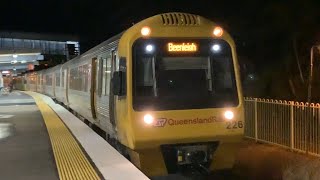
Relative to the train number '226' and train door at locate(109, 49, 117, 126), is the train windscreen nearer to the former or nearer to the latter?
the train number '226'

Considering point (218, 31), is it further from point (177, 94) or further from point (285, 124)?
point (285, 124)

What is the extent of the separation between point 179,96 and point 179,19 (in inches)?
53.5

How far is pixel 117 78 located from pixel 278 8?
11.7 meters

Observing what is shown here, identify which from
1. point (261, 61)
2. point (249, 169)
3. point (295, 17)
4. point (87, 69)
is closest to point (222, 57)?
point (249, 169)

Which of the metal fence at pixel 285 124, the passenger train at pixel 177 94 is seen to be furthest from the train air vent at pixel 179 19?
the metal fence at pixel 285 124

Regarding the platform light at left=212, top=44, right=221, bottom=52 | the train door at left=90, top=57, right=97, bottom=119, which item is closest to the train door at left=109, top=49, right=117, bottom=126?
the platform light at left=212, top=44, right=221, bottom=52

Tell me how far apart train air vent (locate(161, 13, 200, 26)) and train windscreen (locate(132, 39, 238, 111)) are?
0.32 meters

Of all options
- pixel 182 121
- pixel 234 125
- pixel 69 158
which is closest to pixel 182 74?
pixel 182 121

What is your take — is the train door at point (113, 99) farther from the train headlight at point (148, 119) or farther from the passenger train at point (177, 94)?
the train headlight at point (148, 119)

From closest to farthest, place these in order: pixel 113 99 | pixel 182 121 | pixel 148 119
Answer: pixel 148 119 < pixel 182 121 < pixel 113 99

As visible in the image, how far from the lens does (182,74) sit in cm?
920

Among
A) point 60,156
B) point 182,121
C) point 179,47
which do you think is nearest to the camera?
point 182,121

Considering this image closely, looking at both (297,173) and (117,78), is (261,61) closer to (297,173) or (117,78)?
(297,173)

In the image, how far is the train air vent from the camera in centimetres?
930
